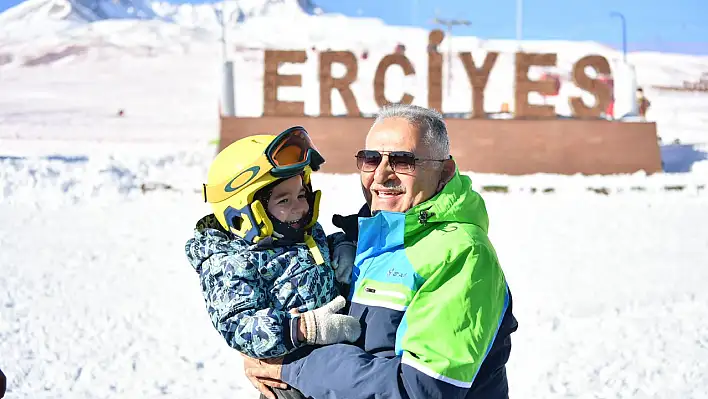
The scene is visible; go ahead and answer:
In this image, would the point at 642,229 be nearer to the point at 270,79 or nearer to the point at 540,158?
the point at 540,158

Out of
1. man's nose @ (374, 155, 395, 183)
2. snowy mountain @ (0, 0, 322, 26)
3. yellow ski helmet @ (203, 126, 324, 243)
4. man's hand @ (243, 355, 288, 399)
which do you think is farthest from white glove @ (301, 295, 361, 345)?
snowy mountain @ (0, 0, 322, 26)

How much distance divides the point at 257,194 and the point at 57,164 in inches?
623

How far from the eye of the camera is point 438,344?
6.88 ft

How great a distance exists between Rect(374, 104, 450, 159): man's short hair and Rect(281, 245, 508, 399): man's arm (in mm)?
412

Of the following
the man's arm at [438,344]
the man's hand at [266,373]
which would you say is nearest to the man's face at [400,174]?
the man's arm at [438,344]

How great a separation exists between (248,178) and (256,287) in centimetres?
37

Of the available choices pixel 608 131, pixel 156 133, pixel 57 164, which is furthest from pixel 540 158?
pixel 156 133

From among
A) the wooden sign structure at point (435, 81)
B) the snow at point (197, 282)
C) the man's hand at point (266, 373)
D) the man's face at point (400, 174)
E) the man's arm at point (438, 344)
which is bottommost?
the snow at point (197, 282)

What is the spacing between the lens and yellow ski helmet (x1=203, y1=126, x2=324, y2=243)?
2492mm

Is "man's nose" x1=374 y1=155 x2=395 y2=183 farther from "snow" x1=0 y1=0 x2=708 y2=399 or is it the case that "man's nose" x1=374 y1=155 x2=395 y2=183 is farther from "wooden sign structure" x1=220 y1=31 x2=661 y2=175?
"wooden sign structure" x1=220 y1=31 x2=661 y2=175

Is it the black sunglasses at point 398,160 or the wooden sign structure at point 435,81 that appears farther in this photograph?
the wooden sign structure at point 435,81

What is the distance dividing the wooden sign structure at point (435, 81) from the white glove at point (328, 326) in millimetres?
15856

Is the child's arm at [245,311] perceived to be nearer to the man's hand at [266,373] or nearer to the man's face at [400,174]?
the man's hand at [266,373]

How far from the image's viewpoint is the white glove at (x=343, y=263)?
99.8 inches
